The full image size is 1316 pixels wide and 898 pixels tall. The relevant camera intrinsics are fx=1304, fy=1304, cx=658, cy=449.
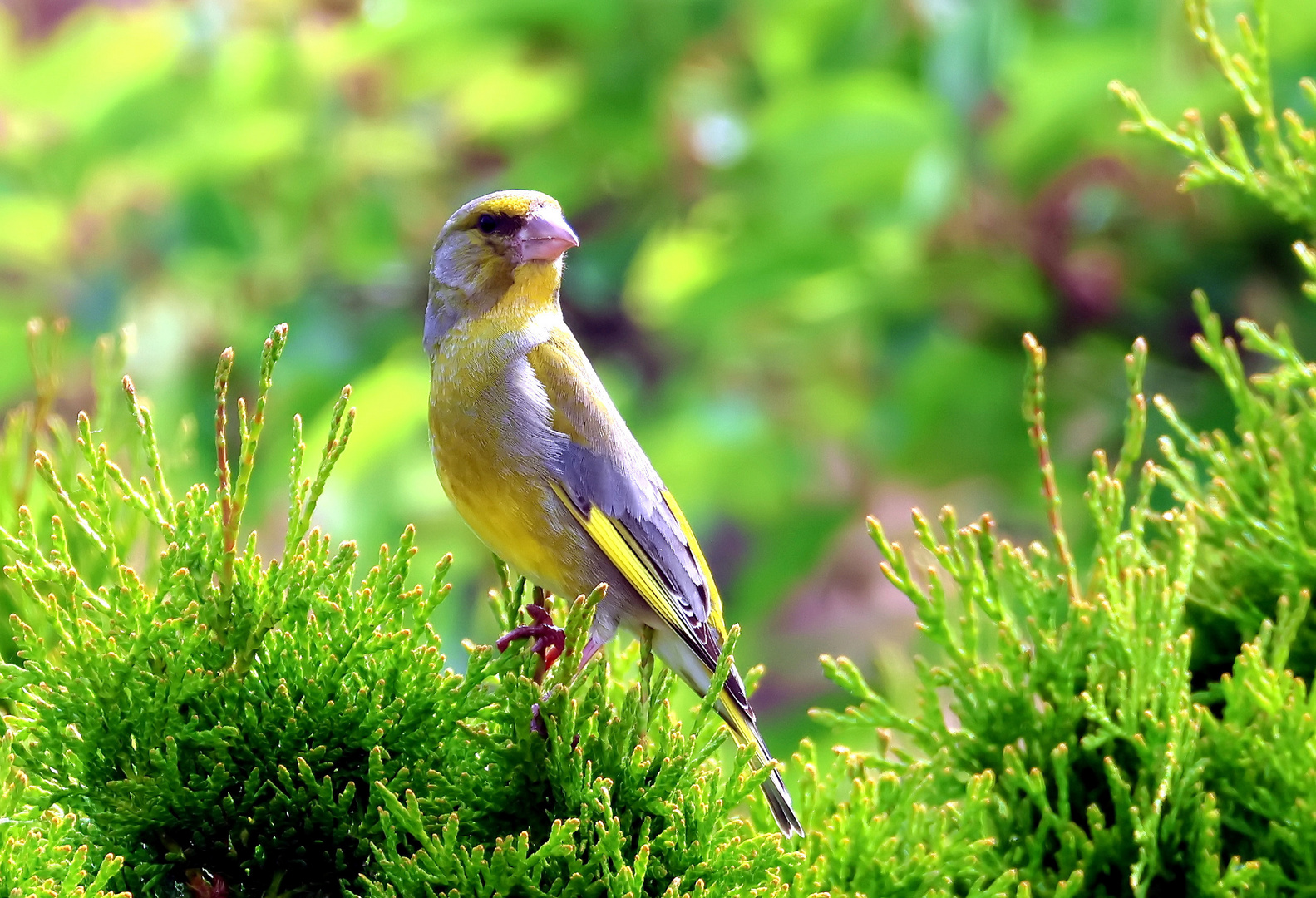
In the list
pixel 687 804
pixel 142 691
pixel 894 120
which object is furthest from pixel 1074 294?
pixel 142 691

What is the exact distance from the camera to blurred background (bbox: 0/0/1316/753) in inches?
130

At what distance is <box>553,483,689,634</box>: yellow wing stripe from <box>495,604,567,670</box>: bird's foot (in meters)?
0.13

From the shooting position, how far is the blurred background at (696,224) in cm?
331

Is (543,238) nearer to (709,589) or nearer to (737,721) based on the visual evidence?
(709,589)

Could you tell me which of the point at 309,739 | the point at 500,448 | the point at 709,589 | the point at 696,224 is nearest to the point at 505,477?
the point at 500,448

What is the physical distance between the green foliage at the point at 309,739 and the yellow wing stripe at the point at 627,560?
417mm

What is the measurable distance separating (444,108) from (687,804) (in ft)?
11.5

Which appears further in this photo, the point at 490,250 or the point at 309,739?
the point at 490,250

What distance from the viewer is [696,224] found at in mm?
4176

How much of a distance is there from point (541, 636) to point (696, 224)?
277 cm

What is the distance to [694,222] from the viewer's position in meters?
4.18

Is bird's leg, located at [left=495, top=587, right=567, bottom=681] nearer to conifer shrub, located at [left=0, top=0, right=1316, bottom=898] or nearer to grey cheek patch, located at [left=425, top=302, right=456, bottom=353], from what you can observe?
conifer shrub, located at [left=0, top=0, right=1316, bottom=898]

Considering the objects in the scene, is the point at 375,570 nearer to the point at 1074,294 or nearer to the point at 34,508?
the point at 34,508

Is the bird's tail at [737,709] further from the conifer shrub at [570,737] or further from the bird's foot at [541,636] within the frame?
the bird's foot at [541,636]
